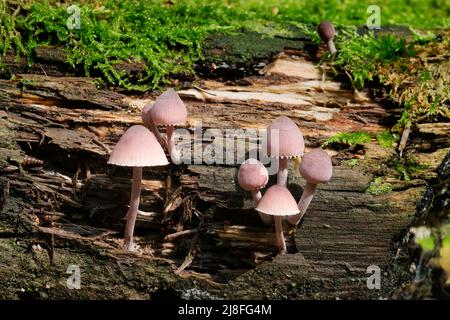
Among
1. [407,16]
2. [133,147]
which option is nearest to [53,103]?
[133,147]

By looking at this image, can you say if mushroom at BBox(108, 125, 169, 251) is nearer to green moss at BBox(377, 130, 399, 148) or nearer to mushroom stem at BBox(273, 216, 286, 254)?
mushroom stem at BBox(273, 216, 286, 254)

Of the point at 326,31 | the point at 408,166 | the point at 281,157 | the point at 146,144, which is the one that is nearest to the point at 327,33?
the point at 326,31

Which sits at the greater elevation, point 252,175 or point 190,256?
point 252,175

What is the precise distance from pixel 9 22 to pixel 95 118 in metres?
1.18

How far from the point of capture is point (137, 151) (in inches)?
126

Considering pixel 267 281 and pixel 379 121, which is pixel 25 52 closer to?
pixel 267 281

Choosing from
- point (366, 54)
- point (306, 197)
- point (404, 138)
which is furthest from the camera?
point (366, 54)

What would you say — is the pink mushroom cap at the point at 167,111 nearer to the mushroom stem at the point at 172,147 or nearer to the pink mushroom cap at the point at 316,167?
the mushroom stem at the point at 172,147

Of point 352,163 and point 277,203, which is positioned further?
point 352,163

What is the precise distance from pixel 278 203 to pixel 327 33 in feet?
5.95

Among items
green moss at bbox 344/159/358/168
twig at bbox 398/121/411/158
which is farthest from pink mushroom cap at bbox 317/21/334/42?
green moss at bbox 344/159/358/168

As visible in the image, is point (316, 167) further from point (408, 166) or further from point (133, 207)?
point (133, 207)

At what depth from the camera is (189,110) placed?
3.96 metres

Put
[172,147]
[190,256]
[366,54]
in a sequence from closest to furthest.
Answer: [172,147] < [190,256] < [366,54]
